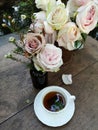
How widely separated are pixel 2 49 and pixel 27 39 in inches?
17.2

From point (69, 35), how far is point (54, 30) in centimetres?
6

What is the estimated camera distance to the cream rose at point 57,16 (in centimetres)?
67

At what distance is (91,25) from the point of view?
2.39 feet

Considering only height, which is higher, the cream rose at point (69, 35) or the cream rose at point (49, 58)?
the cream rose at point (69, 35)

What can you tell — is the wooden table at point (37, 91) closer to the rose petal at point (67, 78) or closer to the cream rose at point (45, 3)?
the rose petal at point (67, 78)

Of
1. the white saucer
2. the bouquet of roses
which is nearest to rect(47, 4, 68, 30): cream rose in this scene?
the bouquet of roses

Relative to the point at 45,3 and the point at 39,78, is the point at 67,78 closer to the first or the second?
the point at 39,78

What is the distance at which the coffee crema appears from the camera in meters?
0.78

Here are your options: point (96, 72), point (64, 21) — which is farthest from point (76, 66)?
point (64, 21)

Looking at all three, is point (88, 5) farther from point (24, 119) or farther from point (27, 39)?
point (24, 119)

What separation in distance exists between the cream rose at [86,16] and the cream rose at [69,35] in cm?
2

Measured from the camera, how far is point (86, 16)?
0.70 meters

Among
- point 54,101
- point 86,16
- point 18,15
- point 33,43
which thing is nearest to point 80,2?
point 86,16

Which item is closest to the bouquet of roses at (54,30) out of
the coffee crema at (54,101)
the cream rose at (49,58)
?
the cream rose at (49,58)
